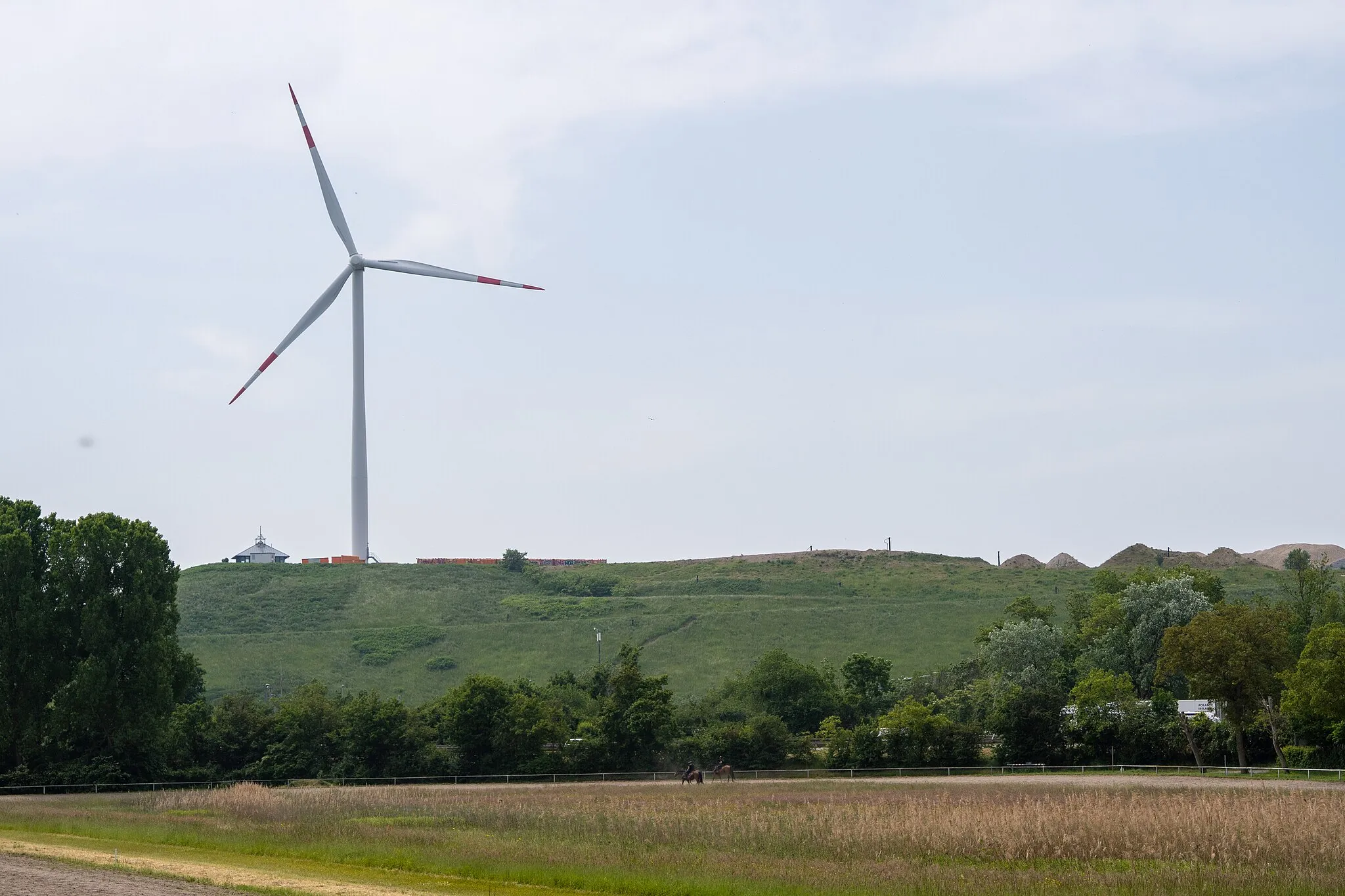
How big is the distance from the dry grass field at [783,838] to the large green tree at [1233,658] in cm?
1175

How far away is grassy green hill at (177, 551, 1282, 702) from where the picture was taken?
135 metres

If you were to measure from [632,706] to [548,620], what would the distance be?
274 feet

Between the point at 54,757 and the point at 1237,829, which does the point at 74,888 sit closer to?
the point at 1237,829

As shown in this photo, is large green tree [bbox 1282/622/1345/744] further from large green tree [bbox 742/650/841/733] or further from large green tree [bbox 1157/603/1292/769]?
large green tree [bbox 742/650/841/733]

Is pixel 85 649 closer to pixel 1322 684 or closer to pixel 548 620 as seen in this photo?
pixel 1322 684

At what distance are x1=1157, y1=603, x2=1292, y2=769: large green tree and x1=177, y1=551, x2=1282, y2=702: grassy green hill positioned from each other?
186ft

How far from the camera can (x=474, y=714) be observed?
269 feet

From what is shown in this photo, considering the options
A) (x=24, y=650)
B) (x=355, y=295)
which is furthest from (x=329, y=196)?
(x=24, y=650)

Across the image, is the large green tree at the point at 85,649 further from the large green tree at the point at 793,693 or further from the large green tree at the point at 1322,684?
the large green tree at the point at 1322,684

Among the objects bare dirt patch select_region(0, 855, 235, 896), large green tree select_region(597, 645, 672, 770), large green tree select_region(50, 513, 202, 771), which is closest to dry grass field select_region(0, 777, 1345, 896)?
bare dirt patch select_region(0, 855, 235, 896)

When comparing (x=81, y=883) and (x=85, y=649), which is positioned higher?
(x=85, y=649)

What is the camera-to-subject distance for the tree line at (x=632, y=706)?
70000 millimetres

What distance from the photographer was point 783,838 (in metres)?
36.4

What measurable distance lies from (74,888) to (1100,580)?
353ft
